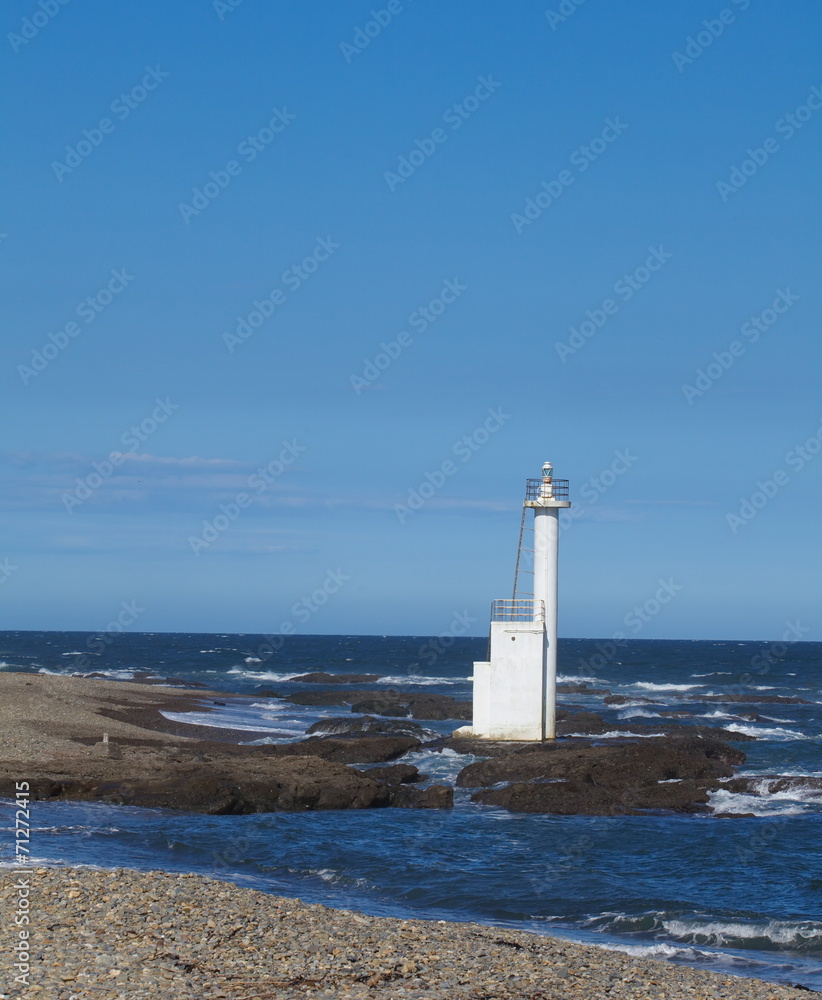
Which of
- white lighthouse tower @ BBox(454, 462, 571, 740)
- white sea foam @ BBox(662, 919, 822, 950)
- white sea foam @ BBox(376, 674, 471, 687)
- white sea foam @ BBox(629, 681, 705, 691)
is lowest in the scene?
white sea foam @ BBox(376, 674, 471, 687)

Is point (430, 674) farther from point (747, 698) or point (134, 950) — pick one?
point (134, 950)

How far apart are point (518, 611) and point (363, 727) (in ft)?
33.1

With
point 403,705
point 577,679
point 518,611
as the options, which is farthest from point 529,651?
point 577,679

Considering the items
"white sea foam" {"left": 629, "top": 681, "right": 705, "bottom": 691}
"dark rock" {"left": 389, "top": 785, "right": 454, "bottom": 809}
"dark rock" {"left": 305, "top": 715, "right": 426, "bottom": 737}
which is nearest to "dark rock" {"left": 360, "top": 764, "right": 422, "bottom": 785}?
"dark rock" {"left": 389, "top": 785, "right": 454, "bottom": 809}

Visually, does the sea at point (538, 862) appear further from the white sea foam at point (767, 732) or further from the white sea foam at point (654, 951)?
the white sea foam at point (767, 732)

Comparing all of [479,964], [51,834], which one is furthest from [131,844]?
[479,964]

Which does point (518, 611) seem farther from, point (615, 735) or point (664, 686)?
point (664, 686)

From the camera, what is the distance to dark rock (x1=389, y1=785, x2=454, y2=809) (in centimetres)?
2419

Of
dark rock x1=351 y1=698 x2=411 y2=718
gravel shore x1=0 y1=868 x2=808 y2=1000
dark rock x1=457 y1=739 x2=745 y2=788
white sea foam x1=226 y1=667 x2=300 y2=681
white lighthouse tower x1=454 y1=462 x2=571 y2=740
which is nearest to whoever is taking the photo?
gravel shore x1=0 y1=868 x2=808 y2=1000

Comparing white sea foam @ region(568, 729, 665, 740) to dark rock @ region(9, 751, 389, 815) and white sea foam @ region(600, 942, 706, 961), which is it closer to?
dark rock @ region(9, 751, 389, 815)

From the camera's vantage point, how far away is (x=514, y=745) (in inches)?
1197

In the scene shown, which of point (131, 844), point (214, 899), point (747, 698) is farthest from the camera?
point (747, 698)

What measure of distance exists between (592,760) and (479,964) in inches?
595

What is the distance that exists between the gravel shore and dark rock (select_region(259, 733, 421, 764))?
1611 centimetres
